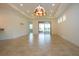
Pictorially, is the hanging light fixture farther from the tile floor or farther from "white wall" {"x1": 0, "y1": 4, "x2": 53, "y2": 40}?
the tile floor

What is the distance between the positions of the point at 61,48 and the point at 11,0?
2.39 meters


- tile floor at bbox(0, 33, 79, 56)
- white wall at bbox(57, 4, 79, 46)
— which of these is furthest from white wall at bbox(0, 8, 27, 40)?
white wall at bbox(57, 4, 79, 46)

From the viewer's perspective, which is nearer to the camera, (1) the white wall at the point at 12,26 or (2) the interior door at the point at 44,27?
(2) the interior door at the point at 44,27

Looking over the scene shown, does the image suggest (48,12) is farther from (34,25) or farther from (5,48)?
(5,48)

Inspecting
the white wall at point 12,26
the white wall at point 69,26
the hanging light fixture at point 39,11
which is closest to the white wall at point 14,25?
the white wall at point 12,26

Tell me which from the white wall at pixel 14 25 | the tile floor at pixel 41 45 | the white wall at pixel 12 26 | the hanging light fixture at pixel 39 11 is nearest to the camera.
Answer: the hanging light fixture at pixel 39 11

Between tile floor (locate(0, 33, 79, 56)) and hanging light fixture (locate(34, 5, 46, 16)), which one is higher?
hanging light fixture (locate(34, 5, 46, 16))

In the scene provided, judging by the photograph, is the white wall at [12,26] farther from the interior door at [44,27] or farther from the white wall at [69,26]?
the white wall at [69,26]

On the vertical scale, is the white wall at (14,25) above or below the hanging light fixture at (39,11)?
below

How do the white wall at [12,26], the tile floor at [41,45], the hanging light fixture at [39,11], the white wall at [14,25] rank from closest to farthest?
the hanging light fixture at [39,11], the tile floor at [41,45], the white wall at [14,25], the white wall at [12,26]

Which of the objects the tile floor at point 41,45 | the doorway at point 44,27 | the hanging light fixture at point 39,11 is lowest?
the tile floor at point 41,45

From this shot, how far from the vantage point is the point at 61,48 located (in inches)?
180

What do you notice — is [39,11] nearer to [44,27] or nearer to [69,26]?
[44,27]

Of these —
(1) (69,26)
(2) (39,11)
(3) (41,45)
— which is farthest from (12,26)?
(1) (69,26)
